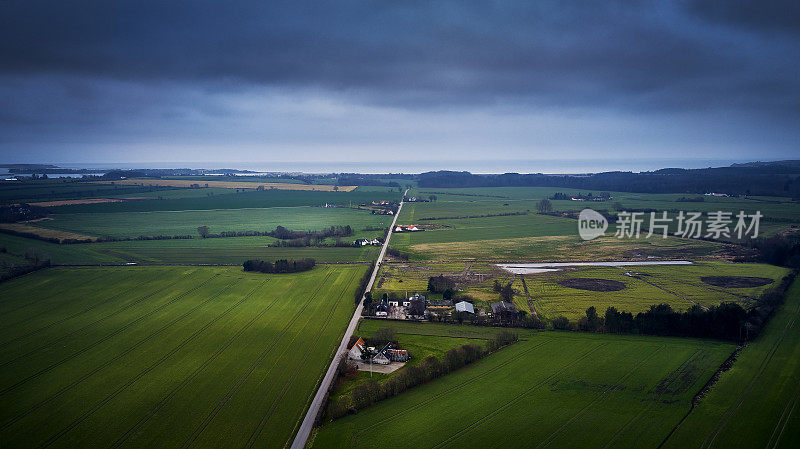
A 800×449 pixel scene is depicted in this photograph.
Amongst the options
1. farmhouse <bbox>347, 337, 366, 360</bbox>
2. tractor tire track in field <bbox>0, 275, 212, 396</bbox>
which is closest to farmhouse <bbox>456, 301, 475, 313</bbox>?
farmhouse <bbox>347, 337, 366, 360</bbox>

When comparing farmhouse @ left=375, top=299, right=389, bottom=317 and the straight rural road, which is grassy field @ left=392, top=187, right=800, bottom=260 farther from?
the straight rural road

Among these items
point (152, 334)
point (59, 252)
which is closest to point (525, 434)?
point (152, 334)

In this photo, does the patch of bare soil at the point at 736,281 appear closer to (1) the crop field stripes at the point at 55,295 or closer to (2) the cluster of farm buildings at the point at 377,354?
(2) the cluster of farm buildings at the point at 377,354

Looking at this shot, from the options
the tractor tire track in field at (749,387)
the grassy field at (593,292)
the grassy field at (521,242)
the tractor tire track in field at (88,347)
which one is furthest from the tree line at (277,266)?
the tractor tire track in field at (749,387)

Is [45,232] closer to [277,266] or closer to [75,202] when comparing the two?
[75,202]

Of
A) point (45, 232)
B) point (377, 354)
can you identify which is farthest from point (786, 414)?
point (45, 232)

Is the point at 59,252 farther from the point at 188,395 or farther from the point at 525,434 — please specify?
the point at 525,434

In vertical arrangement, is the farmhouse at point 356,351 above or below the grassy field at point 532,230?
below
